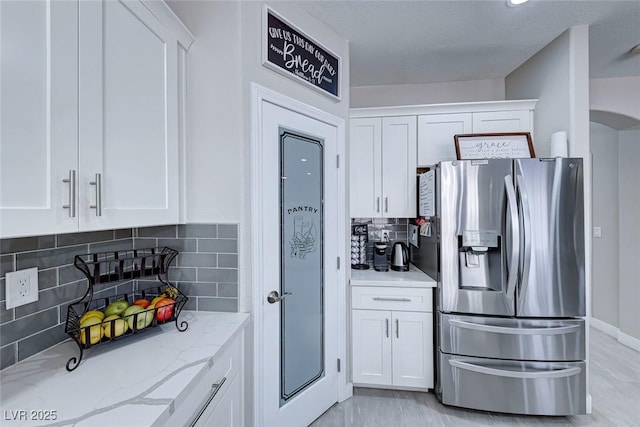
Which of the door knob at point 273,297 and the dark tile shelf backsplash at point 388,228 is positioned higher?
the dark tile shelf backsplash at point 388,228

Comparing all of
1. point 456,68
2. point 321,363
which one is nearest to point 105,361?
point 321,363

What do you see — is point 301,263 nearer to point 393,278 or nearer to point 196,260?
point 196,260

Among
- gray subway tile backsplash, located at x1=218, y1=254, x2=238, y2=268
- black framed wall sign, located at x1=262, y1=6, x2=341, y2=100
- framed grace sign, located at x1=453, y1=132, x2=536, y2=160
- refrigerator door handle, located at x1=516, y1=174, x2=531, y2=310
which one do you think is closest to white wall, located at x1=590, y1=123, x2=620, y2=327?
framed grace sign, located at x1=453, y1=132, x2=536, y2=160

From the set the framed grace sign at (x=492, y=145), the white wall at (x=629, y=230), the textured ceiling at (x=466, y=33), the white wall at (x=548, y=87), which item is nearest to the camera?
the textured ceiling at (x=466, y=33)

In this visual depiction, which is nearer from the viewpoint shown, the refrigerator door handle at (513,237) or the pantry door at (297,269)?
the pantry door at (297,269)

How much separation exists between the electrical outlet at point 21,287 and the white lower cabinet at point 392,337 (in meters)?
1.92

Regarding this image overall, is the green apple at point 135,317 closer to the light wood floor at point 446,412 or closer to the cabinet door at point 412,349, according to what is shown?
the light wood floor at point 446,412

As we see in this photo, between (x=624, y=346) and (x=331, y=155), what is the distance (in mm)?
3797

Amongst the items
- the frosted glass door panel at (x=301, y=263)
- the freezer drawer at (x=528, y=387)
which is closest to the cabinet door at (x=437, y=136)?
the frosted glass door panel at (x=301, y=263)

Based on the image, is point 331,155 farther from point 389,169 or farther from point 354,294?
point 354,294

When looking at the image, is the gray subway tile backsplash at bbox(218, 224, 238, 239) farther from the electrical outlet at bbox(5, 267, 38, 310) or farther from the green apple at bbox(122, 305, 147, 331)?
the electrical outlet at bbox(5, 267, 38, 310)

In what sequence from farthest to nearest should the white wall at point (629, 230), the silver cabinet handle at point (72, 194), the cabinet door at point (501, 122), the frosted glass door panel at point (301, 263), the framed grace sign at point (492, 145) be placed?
1. the white wall at point (629, 230)
2. the cabinet door at point (501, 122)
3. the framed grace sign at point (492, 145)
4. the frosted glass door panel at point (301, 263)
5. the silver cabinet handle at point (72, 194)

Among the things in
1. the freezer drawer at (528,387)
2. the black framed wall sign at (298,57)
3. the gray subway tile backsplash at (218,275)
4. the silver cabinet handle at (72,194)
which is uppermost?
the black framed wall sign at (298,57)

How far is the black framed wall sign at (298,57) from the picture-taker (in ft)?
5.79
